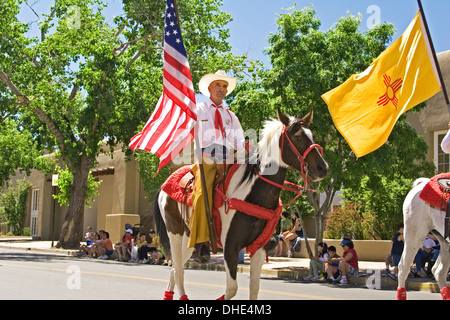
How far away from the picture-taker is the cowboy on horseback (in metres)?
6.93

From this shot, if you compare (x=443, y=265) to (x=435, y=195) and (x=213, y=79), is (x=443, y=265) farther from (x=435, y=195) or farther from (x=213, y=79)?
(x=213, y=79)

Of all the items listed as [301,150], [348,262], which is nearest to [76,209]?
[348,262]

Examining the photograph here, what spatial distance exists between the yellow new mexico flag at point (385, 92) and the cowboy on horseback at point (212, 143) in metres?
1.58

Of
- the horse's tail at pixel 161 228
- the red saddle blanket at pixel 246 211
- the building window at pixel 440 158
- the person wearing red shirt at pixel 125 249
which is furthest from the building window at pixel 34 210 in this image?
the red saddle blanket at pixel 246 211

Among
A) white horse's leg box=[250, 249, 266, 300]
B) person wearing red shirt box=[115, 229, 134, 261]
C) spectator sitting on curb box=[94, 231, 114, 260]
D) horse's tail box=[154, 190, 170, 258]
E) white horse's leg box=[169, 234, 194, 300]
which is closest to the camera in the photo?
white horse's leg box=[250, 249, 266, 300]

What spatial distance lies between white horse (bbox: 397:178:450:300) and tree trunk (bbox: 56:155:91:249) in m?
22.9

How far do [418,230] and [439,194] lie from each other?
0.64m

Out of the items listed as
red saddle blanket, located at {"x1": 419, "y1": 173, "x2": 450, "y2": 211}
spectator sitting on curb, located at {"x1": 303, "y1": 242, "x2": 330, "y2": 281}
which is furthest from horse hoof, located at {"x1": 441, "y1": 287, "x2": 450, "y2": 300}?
spectator sitting on curb, located at {"x1": 303, "y1": 242, "x2": 330, "y2": 281}

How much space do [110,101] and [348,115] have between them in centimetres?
1841

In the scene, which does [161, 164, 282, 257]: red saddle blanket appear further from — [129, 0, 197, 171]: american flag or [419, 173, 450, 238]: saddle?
[419, 173, 450, 238]: saddle

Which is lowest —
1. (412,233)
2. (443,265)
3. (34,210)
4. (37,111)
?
(443,265)

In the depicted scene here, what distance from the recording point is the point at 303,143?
6617 millimetres

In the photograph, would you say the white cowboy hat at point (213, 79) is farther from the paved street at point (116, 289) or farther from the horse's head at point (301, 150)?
the paved street at point (116, 289)

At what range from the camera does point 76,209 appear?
29.3m
